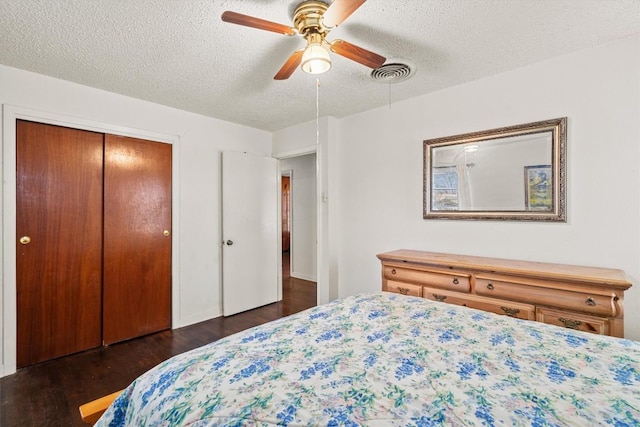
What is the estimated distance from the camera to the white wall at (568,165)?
6.29ft

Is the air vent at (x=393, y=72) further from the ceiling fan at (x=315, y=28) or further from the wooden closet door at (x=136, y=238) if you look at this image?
the wooden closet door at (x=136, y=238)

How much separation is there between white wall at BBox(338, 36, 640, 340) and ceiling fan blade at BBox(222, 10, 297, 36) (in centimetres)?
177

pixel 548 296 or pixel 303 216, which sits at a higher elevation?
pixel 303 216

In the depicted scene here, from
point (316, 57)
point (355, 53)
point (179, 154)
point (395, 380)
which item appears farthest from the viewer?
point (179, 154)

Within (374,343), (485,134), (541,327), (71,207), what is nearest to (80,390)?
(71,207)

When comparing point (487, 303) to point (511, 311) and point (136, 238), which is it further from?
point (136, 238)

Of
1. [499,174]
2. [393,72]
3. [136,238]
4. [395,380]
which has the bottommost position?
[395,380]

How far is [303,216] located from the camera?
537 centimetres

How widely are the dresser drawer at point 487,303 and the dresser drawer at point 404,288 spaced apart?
0.05 m

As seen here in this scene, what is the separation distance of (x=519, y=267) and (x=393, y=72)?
1.66 metres

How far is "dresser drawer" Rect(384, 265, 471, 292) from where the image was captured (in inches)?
88.3

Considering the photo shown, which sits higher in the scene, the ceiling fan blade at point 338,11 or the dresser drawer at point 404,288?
the ceiling fan blade at point 338,11

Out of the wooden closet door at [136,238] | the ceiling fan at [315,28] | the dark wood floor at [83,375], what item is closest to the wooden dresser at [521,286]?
the ceiling fan at [315,28]

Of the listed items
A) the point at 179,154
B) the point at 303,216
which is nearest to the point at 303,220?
Answer: the point at 303,216
